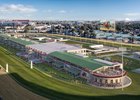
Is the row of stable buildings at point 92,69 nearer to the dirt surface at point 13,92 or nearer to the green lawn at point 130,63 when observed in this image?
the green lawn at point 130,63

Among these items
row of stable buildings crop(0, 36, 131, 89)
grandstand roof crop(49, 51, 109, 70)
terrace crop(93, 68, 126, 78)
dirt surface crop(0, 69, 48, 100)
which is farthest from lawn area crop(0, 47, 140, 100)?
grandstand roof crop(49, 51, 109, 70)

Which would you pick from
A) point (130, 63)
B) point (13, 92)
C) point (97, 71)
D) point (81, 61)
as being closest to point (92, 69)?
point (97, 71)

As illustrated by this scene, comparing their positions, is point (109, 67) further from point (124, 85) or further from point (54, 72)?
point (54, 72)

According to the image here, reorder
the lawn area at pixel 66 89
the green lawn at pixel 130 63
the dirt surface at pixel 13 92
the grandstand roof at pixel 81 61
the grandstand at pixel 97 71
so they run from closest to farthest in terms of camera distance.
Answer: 1. the dirt surface at pixel 13 92
2. the lawn area at pixel 66 89
3. the grandstand at pixel 97 71
4. the grandstand roof at pixel 81 61
5. the green lawn at pixel 130 63

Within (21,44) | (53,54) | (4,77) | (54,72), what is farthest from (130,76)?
(21,44)

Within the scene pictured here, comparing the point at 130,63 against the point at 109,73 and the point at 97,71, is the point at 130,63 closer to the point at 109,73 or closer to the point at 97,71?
the point at 109,73

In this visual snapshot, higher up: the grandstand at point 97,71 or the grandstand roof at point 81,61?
the grandstand roof at point 81,61

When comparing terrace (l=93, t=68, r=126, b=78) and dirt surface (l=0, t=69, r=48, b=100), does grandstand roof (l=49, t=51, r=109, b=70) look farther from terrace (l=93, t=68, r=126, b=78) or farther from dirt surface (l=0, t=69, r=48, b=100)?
dirt surface (l=0, t=69, r=48, b=100)

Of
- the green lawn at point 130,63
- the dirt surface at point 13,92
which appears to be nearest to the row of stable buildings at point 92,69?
the green lawn at point 130,63

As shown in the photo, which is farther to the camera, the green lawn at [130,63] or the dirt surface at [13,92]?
the green lawn at [130,63]

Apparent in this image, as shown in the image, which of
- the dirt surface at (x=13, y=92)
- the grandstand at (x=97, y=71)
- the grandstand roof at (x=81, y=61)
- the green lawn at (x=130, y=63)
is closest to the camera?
the dirt surface at (x=13, y=92)
